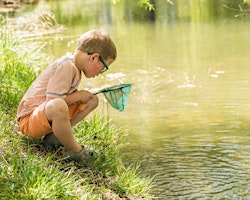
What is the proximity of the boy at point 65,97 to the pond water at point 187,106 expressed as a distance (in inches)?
36.8

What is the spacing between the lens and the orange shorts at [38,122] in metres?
3.68

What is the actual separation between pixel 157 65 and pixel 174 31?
184 inches

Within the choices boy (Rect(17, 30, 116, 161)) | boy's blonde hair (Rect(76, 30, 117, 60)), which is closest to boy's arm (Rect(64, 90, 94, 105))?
boy (Rect(17, 30, 116, 161))

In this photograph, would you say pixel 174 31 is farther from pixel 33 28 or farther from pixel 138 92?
pixel 138 92

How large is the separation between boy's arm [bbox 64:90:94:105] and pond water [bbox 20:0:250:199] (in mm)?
985

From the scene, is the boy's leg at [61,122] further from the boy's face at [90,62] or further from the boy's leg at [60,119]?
the boy's face at [90,62]

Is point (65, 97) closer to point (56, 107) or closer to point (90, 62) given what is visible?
point (56, 107)

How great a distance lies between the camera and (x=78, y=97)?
378cm

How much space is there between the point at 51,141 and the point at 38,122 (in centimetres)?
27

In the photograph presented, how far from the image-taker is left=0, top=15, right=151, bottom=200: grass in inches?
126

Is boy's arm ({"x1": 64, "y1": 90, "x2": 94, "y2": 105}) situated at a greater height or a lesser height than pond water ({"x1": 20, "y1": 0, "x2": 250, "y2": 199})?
greater

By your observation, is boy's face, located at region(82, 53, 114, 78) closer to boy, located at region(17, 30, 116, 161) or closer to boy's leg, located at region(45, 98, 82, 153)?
boy, located at region(17, 30, 116, 161)

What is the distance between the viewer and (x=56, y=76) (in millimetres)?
3678

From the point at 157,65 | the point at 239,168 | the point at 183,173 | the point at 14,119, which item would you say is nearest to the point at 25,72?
the point at 14,119
